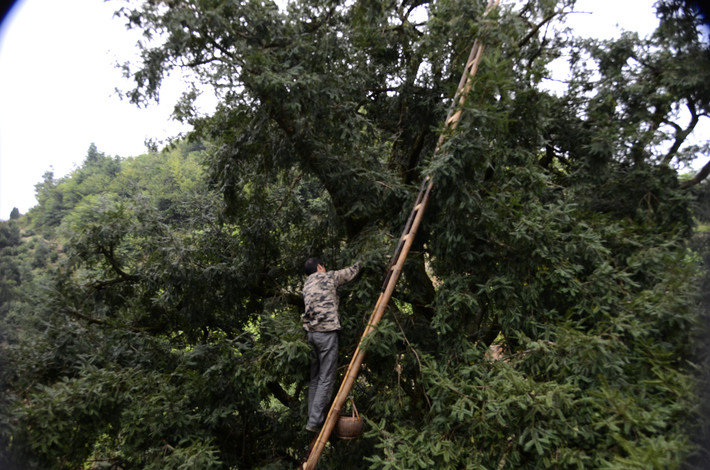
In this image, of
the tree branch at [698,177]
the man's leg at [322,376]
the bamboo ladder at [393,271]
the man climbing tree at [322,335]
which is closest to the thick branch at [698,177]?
the tree branch at [698,177]

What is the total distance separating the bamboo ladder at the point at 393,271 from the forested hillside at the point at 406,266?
0.16 meters

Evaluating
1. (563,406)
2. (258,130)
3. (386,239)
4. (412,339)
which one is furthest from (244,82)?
(563,406)

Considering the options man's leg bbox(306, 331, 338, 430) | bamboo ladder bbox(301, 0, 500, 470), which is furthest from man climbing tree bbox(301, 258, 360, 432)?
bamboo ladder bbox(301, 0, 500, 470)

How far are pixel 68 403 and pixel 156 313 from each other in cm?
250

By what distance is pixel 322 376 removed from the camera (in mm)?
4223

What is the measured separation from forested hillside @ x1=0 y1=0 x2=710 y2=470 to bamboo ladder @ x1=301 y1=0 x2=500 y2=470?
161 mm

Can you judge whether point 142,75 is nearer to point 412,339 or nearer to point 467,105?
point 467,105

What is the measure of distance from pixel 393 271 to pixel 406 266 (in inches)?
31.3

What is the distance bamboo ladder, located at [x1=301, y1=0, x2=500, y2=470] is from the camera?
12.5ft

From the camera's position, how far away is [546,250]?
13.5 feet

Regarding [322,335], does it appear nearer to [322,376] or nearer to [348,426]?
[322,376]

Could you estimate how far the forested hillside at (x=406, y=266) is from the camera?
333 centimetres

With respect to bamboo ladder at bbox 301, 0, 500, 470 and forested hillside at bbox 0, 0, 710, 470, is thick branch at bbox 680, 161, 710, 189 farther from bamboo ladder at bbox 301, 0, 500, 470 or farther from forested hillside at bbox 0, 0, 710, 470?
bamboo ladder at bbox 301, 0, 500, 470

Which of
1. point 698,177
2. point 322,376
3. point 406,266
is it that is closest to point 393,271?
point 406,266
